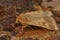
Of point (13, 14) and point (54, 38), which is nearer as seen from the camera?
point (54, 38)

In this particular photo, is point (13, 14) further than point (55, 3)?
No

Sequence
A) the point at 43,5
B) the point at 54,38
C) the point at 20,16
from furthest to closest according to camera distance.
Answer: the point at 43,5, the point at 20,16, the point at 54,38

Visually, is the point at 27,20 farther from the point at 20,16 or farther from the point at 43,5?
the point at 43,5

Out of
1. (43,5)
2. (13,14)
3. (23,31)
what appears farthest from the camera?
(43,5)

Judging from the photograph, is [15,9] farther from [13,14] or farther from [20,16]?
[20,16]

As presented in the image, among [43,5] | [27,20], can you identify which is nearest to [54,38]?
[27,20]

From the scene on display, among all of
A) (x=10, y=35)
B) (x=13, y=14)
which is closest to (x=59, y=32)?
(x=10, y=35)
